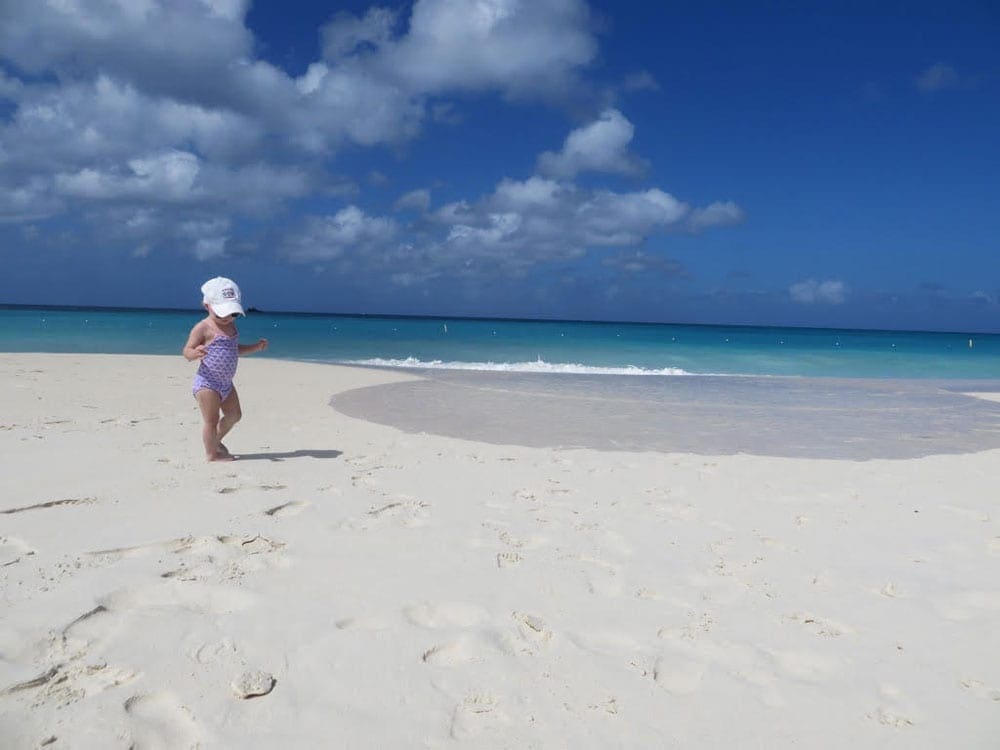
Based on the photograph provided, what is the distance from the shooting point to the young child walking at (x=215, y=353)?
5637 mm

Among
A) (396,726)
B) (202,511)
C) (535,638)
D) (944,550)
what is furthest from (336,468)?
(944,550)

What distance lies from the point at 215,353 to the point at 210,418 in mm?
566

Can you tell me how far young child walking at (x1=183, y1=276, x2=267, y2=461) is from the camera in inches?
222

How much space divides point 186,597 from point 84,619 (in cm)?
39

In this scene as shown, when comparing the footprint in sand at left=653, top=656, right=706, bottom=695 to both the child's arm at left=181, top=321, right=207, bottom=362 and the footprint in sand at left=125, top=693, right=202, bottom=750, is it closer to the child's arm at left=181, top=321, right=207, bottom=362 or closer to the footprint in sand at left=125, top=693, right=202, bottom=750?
the footprint in sand at left=125, top=693, right=202, bottom=750

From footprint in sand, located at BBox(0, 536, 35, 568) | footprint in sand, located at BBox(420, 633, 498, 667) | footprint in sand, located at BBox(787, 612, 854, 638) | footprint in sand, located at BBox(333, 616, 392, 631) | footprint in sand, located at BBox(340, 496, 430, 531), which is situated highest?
footprint in sand, located at BBox(0, 536, 35, 568)

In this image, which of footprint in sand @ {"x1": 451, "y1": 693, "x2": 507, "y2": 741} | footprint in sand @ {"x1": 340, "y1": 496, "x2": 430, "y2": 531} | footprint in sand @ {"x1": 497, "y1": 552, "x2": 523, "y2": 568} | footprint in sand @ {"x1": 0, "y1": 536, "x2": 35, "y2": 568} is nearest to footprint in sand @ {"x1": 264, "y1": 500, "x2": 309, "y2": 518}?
footprint in sand @ {"x1": 340, "y1": 496, "x2": 430, "y2": 531}

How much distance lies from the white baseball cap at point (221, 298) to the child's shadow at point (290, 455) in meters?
1.30

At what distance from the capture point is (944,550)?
13.6ft

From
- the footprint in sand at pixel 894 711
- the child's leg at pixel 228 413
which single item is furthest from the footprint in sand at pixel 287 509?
the footprint in sand at pixel 894 711

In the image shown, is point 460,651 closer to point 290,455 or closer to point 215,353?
point 290,455

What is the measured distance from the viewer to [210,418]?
565 cm

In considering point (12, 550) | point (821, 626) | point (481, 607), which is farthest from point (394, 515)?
point (821, 626)

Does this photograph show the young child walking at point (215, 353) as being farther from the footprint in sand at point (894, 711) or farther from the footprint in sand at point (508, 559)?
the footprint in sand at point (894, 711)
